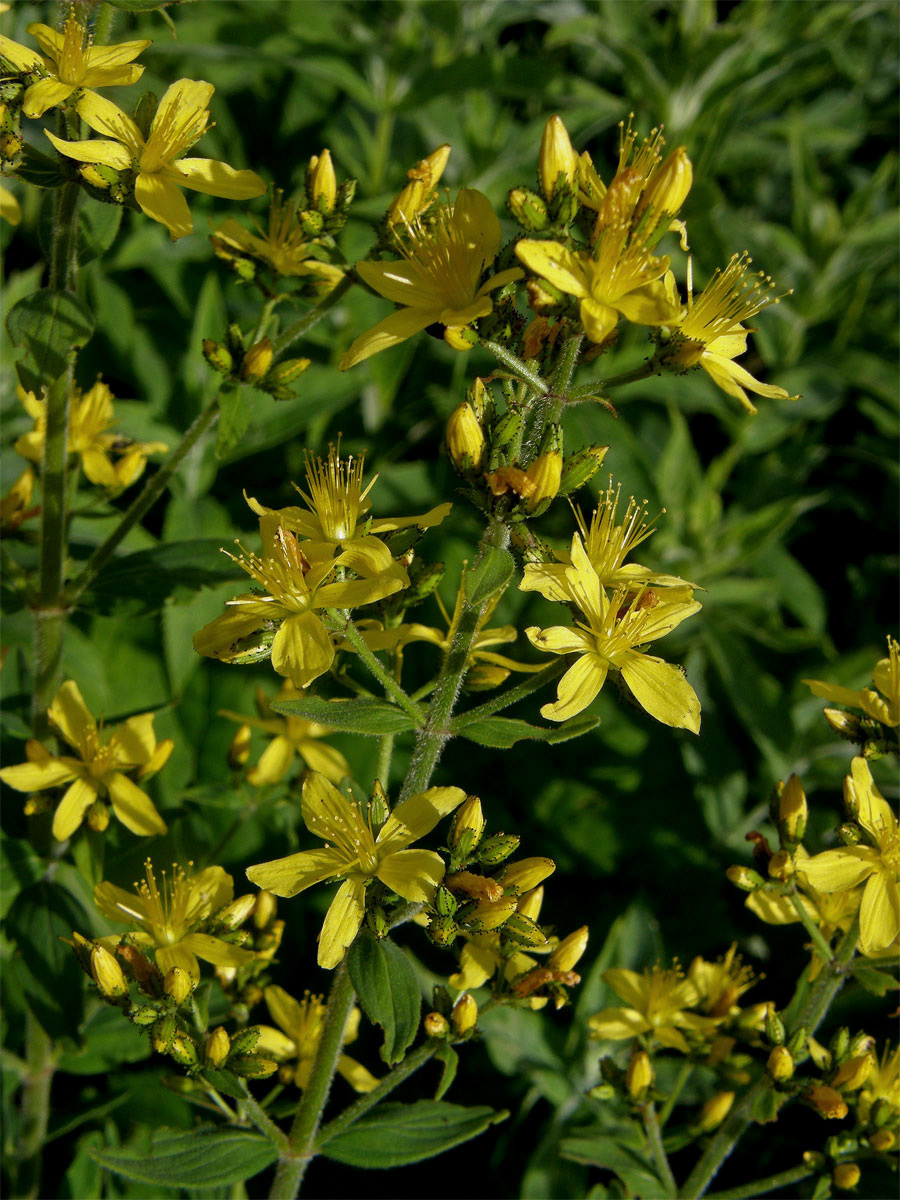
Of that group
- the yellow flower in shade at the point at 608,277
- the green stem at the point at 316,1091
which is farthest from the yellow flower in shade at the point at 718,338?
the green stem at the point at 316,1091

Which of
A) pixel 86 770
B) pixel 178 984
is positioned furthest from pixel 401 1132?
pixel 86 770

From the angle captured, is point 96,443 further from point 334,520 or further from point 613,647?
point 613,647

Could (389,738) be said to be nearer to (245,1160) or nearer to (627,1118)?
(245,1160)

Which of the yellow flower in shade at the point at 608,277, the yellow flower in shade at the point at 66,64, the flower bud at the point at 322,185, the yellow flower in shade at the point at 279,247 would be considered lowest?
the yellow flower in shade at the point at 279,247

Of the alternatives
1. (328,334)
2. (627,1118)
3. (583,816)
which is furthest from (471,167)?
(627,1118)

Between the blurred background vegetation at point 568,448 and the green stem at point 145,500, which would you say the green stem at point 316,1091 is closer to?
the blurred background vegetation at point 568,448

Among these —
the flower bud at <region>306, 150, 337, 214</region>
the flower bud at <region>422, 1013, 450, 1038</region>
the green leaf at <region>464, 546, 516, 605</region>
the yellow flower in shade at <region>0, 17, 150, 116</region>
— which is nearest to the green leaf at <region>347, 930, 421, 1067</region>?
the flower bud at <region>422, 1013, 450, 1038</region>

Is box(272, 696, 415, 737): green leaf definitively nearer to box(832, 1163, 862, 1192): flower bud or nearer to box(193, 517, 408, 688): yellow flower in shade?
box(193, 517, 408, 688): yellow flower in shade
